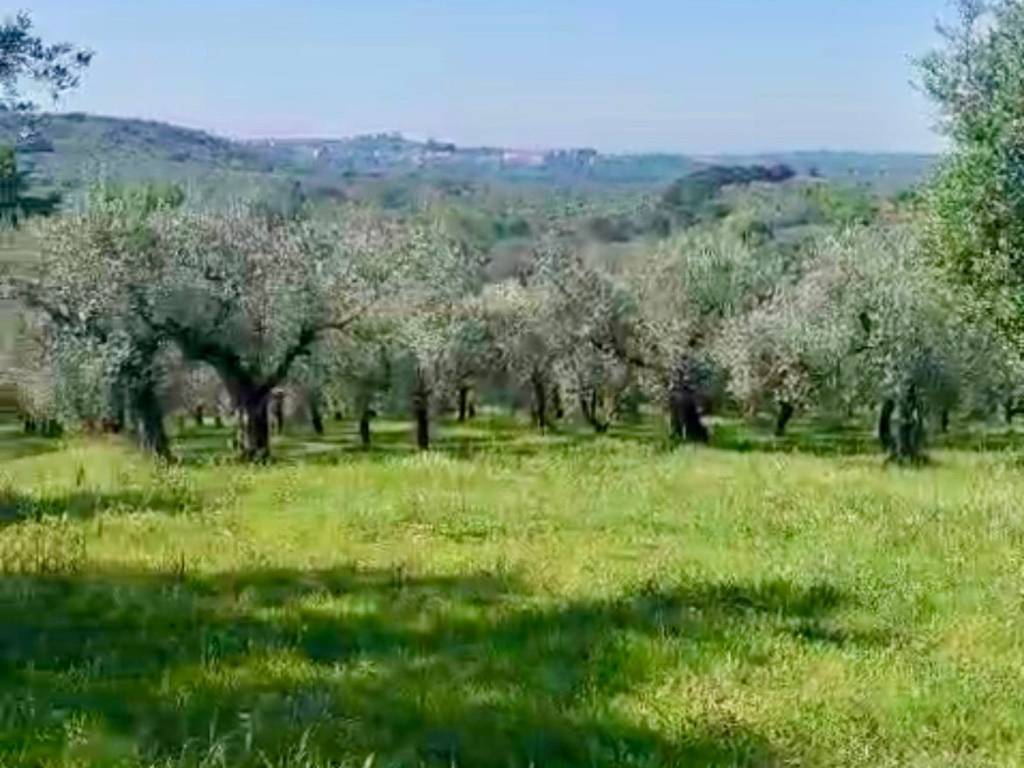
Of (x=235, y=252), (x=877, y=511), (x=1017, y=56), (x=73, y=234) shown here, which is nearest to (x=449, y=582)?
(x=877, y=511)

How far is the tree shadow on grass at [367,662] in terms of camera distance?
6996mm

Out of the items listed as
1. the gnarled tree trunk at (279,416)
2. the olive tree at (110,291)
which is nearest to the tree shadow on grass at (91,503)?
the olive tree at (110,291)

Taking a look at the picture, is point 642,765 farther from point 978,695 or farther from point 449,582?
point 449,582

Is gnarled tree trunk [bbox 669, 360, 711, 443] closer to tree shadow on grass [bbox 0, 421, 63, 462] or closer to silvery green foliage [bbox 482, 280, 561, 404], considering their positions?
silvery green foliage [bbox 482, 280, 561, 404]

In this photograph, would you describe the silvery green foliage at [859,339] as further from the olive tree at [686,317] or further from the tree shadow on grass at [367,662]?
the tree shadow on grass at [367,662]

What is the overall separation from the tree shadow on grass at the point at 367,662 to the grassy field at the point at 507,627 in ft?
0.10

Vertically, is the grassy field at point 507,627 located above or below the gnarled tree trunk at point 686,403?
above

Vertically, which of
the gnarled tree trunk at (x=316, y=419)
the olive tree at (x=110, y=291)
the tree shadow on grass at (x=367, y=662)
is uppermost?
the olive tree at (x=110, y=291)

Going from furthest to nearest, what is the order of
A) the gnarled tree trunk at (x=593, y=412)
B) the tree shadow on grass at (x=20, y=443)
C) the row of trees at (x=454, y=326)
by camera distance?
the gnarled tree trunk at (x=593, y=412) → the tree shadow on grass at (x=20, y=443) → the row of trees at (x=454, y=326)

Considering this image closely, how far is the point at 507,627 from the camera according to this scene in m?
10.3

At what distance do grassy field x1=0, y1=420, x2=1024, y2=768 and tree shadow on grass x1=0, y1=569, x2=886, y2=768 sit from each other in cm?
3

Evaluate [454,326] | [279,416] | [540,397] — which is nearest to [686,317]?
[454,326]

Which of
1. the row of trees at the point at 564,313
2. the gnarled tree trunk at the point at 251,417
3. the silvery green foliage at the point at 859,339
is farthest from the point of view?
the silvery green foliage at the point at 859,339

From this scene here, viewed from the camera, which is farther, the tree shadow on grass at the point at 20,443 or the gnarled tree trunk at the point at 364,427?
the gnarled tree trunk at the point at 364,427
